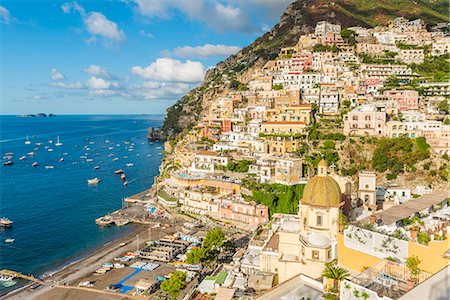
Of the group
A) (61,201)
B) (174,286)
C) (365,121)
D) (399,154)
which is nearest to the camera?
(174,286)

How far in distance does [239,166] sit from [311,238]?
30847 mm

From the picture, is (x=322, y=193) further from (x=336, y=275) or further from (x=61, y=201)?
(x=61, y=201)

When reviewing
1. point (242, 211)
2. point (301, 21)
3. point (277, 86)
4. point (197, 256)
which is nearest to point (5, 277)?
point (197, 256)

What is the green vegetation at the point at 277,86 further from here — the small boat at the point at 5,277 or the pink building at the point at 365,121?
the small boat at the point at 5,277

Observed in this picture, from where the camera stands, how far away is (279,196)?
149 feet

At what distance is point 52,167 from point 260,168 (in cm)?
6122

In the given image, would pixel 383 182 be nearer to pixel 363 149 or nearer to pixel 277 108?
pixel 363 149

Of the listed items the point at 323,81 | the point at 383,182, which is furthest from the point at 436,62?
the point at 383,182

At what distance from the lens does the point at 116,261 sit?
39500mm

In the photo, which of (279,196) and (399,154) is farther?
(399,154)

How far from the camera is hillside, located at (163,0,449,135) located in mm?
107181

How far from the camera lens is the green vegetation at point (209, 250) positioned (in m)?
35.2

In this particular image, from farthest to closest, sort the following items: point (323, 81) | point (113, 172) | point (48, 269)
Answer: point (113, 172) < point (323, 81) < point (48, 269)

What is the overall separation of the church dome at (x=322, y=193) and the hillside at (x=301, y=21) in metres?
76.8
